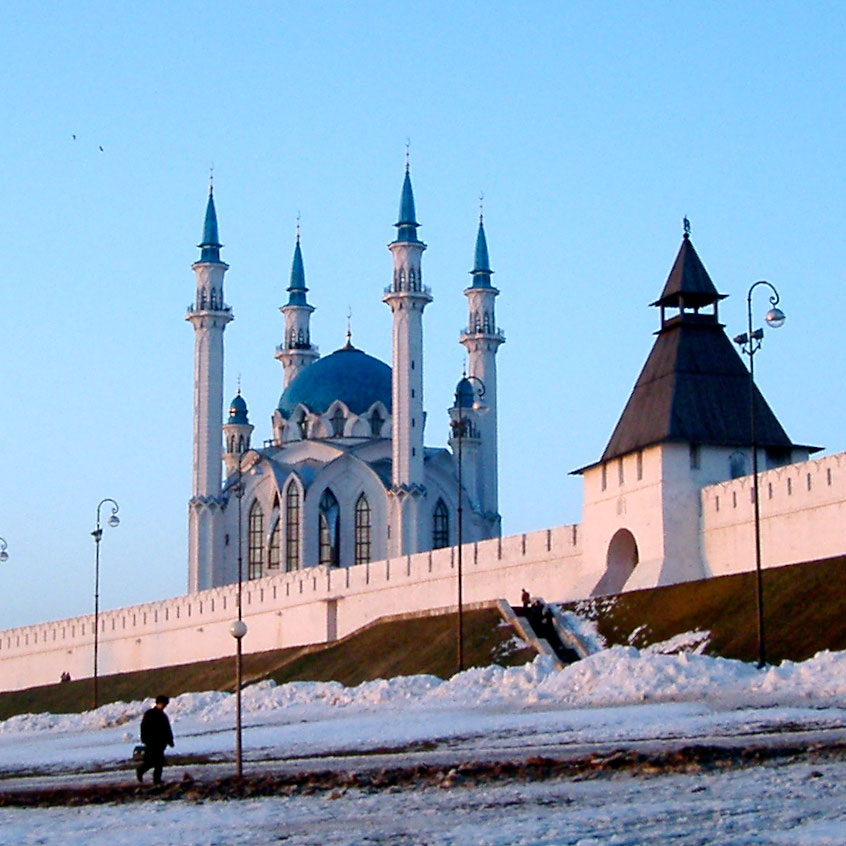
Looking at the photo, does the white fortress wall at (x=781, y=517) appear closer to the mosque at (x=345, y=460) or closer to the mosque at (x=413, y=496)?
the mosque at (x=413, y=496)

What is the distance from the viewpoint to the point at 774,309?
99.5ft

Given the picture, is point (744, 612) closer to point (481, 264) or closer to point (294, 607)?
point (294, 607)

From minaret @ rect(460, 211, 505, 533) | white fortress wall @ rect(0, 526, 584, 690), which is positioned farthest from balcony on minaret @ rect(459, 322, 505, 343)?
white fortress wall @ rect(0, 526, 584, 690)

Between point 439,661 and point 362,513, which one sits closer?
point 439,661

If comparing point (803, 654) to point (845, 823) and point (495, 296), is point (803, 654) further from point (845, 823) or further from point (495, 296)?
point (495, 296)

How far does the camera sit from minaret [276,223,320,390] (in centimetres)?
10212

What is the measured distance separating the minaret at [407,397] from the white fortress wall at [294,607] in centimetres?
992

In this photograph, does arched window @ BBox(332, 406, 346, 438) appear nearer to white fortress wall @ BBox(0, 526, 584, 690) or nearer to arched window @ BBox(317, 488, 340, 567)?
arched window @ BBox(317, 488, 340, 567)

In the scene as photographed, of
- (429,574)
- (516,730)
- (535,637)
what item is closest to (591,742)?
(516,730)

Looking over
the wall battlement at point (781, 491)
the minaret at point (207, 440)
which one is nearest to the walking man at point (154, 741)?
the wall battlement at point (781, 491)

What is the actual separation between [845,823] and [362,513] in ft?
250

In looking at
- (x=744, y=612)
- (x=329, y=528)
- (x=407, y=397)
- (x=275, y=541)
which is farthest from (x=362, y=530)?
(x=744, y=612)

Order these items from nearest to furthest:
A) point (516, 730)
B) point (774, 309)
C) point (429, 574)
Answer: point (516, 730) < point (774, 309) < point (429, 574)

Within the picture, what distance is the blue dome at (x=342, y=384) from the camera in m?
→ 93.7
